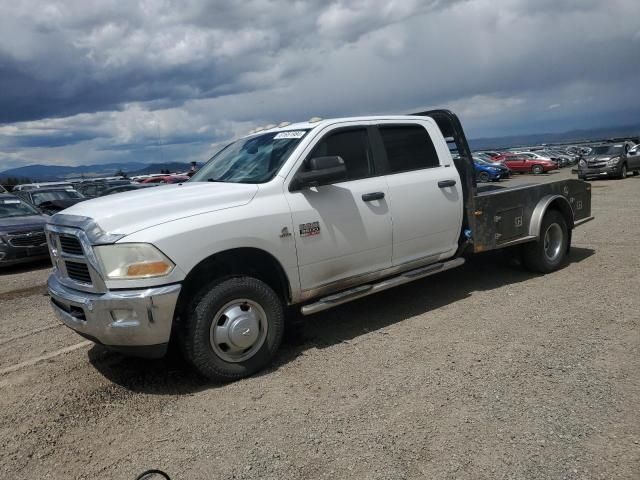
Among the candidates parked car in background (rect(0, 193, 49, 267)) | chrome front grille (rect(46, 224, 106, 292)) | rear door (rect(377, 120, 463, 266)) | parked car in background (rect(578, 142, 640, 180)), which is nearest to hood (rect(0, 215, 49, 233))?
parked car in background (rect(0, 193, 49, 267))

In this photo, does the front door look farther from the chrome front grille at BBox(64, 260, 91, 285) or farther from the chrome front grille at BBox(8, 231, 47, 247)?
the chrome front grille at BBox(8, 231, 47, 247)

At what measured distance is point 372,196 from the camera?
4664 millimetres

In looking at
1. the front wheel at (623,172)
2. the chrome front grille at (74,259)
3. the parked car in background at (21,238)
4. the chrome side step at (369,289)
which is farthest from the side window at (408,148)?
the front wheel at (623,172)

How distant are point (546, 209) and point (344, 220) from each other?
327cm

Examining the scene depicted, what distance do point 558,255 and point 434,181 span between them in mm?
2621

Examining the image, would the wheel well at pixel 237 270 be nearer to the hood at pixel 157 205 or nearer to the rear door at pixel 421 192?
the hood at pixel 157 205

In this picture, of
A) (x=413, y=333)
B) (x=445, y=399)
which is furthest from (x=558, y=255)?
(x=445, y=399)

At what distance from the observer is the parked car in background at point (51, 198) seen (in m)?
13.7

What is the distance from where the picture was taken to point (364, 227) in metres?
4.60

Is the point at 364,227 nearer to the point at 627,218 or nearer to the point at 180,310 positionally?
the point at 180,310

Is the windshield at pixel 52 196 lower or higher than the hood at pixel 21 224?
higher

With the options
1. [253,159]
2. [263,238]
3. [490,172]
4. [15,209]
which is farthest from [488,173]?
[263,238]

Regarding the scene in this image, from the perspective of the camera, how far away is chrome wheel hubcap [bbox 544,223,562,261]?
6660mm

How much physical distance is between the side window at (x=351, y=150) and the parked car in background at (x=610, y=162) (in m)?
24.3
